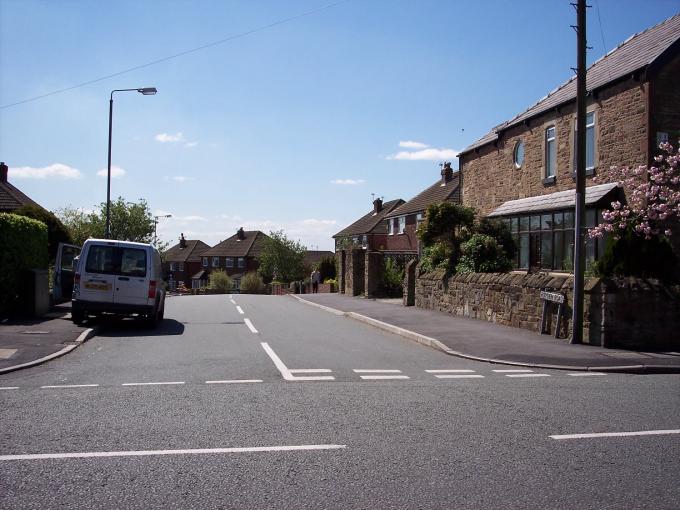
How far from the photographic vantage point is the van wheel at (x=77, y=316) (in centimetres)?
1612

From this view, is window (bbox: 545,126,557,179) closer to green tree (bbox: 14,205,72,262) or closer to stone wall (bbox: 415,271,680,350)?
stone wall (bbox: 415,271,680,350)

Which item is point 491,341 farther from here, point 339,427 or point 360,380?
point 339,427

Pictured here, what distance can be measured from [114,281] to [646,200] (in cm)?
1402

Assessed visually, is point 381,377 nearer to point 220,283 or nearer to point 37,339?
point 37,339

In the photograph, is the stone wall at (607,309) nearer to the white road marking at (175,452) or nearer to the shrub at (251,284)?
the white road marking at (175,452)

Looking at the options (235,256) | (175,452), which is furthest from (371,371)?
(235,256)

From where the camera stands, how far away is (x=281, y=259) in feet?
251

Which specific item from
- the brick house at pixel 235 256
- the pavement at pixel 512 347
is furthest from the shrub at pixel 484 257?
the brick house at pixel 235 256

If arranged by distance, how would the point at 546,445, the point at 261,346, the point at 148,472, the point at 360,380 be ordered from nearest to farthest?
the point at 148,472 < the point at 546,445 < the point at 360,380 < the point at 261,346

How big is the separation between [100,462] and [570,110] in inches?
796

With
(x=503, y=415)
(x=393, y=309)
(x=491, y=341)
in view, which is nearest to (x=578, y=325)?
(x=491, y=341)

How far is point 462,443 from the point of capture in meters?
6.07

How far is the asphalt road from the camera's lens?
15.5 ft

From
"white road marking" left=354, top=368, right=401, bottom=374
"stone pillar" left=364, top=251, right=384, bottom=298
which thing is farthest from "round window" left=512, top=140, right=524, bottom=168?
"white road marking" left=354, top=368, right=401, bottom=374
